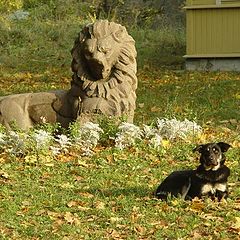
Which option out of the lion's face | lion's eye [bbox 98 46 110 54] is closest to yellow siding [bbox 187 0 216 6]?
the lion's face

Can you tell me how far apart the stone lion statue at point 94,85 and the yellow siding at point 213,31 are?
10729 mm

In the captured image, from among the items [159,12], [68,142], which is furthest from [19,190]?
[159,12]

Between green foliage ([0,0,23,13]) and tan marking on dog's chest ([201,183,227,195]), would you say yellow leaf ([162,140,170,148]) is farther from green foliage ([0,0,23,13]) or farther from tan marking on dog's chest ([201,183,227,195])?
green foliage ([0,0,23,13])

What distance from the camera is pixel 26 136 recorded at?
10.2m

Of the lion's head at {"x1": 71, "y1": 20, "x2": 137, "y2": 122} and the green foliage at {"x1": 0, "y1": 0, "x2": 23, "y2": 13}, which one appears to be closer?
the lion's head at {"x1": 71, "y1": 20, "x2": 137, "y2": 122}

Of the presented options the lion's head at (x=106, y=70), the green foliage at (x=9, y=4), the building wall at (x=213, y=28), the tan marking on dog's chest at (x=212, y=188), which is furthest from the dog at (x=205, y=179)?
the green foliage at (x=9, y=4)

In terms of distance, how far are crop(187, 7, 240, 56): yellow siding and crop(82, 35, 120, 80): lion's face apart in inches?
427

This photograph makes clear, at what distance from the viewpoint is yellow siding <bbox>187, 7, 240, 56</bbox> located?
21.3m

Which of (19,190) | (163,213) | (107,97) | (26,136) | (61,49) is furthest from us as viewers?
(61,49)

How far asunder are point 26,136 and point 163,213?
3094mm

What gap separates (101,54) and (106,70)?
284 mm

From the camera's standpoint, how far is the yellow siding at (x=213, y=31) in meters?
21.3

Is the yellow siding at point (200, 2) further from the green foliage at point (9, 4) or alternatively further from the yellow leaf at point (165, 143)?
the yellow leaf at point (165, 143)

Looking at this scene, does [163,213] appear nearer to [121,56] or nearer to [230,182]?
[230,182]
